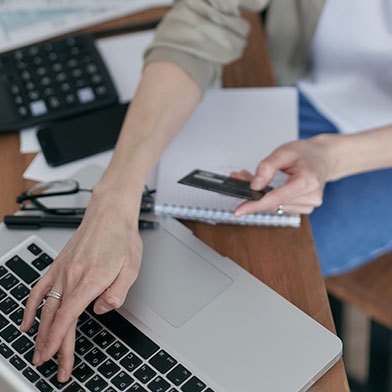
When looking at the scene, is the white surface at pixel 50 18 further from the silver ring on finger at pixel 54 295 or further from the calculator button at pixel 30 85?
the silver ring on finger at pixel 54 295

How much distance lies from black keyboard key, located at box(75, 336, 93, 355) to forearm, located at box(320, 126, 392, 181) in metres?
0.39

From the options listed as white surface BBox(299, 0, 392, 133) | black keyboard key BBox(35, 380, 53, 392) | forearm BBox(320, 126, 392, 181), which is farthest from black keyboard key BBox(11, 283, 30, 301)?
A: white surface BBox(299, 0, 392, 133)

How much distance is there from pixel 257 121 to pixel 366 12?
283mm

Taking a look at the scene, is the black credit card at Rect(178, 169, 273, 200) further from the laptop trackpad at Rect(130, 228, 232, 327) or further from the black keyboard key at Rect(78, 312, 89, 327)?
the black keyboard key at Rect(78, 312, 89, 327)

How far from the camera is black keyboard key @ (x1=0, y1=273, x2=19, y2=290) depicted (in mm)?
637

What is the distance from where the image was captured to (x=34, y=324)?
61cm

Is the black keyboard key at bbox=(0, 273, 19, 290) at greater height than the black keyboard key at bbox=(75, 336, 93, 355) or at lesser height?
greater

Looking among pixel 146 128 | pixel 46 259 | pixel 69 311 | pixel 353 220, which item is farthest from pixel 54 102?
pixel 353 220

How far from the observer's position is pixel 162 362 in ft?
1.88

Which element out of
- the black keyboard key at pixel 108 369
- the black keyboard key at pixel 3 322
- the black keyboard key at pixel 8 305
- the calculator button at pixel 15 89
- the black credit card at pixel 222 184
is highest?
the calculator button at pixel 15 89

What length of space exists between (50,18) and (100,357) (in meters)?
0.67

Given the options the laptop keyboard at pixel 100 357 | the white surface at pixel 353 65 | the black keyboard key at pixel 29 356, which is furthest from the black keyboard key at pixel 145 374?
the white surface at pixel 353 65

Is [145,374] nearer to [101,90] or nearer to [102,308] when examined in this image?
[102,308]

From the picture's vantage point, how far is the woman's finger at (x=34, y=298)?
22.8 inches
